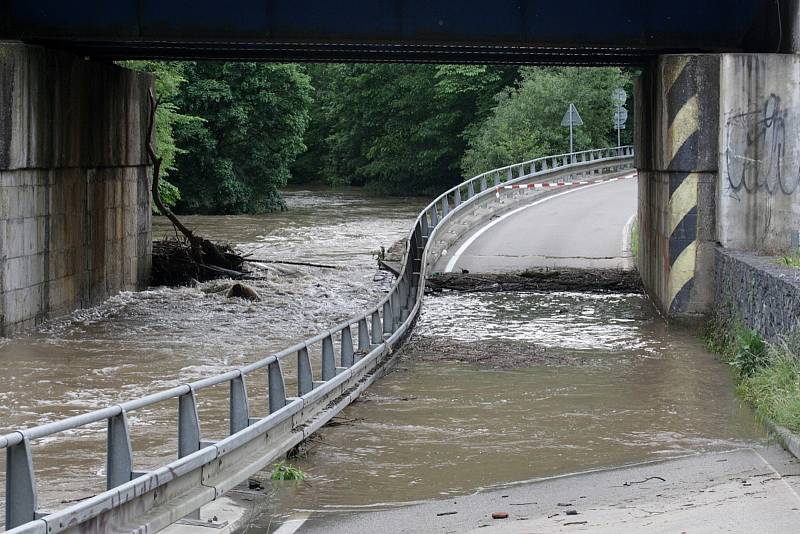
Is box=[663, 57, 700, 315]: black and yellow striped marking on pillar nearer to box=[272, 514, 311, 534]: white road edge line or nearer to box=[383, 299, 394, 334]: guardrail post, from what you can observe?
box=[383, 299, 394, 334]: guardrail post

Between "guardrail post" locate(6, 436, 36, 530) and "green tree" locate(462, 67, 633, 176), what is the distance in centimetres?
4895

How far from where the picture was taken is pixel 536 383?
657 inches

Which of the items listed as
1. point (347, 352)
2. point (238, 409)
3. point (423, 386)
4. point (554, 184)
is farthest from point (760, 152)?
point (554, 184)

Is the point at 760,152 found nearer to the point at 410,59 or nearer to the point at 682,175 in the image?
the point at 682,175

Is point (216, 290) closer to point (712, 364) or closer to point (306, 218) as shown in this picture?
point (712, 364)

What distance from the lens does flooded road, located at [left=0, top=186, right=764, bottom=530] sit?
12.1 m

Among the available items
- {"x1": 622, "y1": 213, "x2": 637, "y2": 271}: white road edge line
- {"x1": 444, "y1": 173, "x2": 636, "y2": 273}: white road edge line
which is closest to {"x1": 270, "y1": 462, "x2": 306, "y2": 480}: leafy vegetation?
{"x1": 444, "y1": 173, "x2": 636, "y2": 273}: white road edge line

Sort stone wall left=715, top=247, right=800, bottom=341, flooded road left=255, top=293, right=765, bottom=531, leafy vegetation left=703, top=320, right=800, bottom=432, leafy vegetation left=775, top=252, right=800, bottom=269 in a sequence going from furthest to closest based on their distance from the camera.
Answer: leafy vegetation left=775, top=252, right=800, bottom=269 < stone wall left=715, top=247, right=800, bottom=341 < leafy vegetation left=703, top=320, right=800, bottom=432 < flooded road left=255, top=293, right=765, bottom=531

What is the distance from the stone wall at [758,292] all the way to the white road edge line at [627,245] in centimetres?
1015

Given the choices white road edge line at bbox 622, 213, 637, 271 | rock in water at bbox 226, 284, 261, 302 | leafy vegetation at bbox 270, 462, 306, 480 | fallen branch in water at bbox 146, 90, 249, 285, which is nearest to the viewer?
leafy vegetation at bbox 270, 462, 306, 480

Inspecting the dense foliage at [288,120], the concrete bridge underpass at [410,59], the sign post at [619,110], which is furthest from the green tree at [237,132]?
the concrete bridge underpass at [410,59]

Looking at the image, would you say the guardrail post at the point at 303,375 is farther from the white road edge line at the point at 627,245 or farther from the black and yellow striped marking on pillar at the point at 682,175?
the white road edge line at the point at 627,245

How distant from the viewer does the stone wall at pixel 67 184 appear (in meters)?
20.6

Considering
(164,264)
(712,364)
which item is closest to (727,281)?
(712,364)
